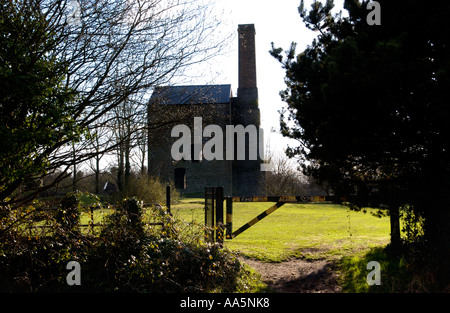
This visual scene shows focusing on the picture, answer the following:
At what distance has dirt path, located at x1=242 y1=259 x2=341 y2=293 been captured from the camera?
552 centimetres

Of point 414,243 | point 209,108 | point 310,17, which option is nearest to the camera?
point 414,243

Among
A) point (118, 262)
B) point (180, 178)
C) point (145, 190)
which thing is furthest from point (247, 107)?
point (118, 262)

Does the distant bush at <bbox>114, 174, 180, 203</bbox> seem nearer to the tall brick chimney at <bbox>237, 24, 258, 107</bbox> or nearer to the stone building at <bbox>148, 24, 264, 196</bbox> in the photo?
the stone building at <bbox>148, 24, 264, 196</bbox>

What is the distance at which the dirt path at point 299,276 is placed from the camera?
5520mm

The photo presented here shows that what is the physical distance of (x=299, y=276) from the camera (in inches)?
240

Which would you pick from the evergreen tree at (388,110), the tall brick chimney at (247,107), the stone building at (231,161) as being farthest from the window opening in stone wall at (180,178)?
the evergreen tree at (388,110)

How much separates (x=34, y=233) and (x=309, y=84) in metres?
4.83

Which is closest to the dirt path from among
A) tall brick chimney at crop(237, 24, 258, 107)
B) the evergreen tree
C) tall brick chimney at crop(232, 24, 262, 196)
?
the evergreen tree

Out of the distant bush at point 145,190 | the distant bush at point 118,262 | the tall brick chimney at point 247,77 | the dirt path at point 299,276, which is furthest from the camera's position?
the tall brick chimney at point 247,77

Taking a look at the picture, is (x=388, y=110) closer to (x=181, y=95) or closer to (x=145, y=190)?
(x=181, y=95)

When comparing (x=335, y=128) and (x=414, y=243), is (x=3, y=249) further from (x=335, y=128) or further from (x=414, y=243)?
(x=414, y=243)

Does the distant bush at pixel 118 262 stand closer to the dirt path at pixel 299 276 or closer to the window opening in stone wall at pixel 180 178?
the dirt path at pixel 299 276

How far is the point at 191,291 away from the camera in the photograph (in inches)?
201
